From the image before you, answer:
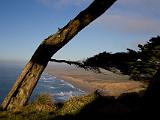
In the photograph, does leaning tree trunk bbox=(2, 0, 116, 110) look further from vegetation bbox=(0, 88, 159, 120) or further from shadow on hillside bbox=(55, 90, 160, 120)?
shadow on hillside bbox=(55, 90, 160, 120)

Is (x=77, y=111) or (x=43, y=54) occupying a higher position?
(x=43, y=54)

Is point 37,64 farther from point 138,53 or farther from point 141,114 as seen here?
point 141,114

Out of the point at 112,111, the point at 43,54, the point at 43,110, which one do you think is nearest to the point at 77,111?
the point at 43,110

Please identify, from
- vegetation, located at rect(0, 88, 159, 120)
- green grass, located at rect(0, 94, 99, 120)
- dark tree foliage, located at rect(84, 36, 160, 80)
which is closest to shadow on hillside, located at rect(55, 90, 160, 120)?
vegetation, located at rect(0, 88, 159, 120)

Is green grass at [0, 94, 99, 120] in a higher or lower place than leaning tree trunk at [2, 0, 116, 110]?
lower

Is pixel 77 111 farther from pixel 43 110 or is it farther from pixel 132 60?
pixel 132 60

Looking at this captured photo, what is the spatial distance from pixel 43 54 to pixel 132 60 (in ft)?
7.60

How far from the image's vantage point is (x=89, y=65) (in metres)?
7.93

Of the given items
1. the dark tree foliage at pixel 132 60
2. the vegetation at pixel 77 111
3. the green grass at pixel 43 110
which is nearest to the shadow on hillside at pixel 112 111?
the vegetation at pixel 77 111

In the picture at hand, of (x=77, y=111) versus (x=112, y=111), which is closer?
(x=112, y=111)

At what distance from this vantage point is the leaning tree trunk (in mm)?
7266

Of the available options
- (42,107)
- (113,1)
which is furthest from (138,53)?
(42,107)

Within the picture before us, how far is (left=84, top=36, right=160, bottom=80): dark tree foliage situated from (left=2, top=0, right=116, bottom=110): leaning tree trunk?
0.97 m

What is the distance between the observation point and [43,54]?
7.30 m
